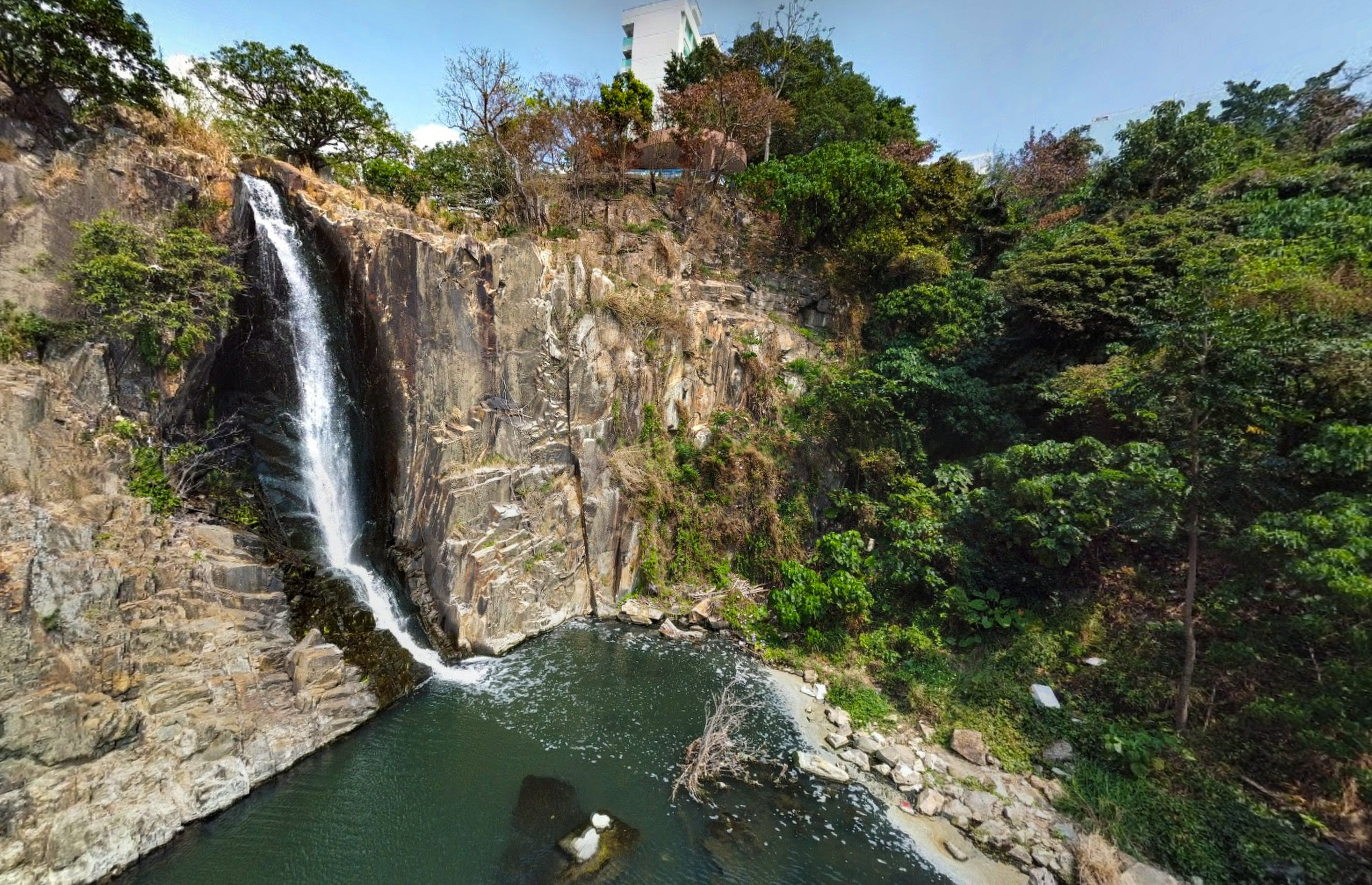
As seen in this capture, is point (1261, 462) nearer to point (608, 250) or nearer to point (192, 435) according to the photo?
point (608, 250)

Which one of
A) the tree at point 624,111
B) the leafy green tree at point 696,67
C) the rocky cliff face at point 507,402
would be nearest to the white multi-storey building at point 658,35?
the leafy green tree at point 696,67

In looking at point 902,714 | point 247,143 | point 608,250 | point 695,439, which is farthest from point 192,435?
point 902,714

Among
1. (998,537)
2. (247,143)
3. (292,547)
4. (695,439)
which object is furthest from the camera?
(695,439)

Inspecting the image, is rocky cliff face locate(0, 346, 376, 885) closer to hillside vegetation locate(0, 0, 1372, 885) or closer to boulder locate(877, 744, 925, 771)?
hillside vegetation locate(0, 0, 1372, 885)

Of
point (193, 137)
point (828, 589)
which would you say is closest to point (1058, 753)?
point (828, 589)

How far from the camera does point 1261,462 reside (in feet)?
29.2

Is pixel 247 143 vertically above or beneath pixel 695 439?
above

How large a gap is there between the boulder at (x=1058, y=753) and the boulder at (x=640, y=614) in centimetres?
1028

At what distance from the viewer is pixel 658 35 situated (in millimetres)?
37781

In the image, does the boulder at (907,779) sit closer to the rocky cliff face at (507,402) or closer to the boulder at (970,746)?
the boulder at (970,746)

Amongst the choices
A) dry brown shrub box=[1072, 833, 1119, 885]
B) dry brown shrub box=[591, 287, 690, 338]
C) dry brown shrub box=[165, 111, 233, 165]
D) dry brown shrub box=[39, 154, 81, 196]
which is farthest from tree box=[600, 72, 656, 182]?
dry brown shrub box=[1072, 833, 1119, 885]

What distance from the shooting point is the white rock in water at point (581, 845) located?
828cm

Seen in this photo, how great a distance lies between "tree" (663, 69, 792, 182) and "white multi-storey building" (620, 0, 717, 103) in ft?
55.0

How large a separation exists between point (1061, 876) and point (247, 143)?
26078 mm
